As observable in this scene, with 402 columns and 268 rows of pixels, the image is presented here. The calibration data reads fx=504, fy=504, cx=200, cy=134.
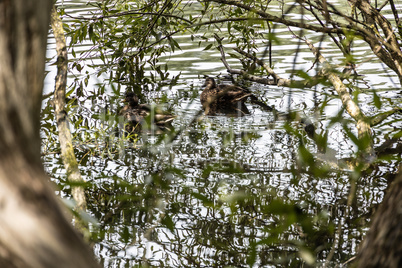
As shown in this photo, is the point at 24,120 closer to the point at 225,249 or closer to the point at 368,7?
the point at 225,249

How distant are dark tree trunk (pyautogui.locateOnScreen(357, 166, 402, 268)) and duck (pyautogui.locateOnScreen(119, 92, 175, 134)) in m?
4.68

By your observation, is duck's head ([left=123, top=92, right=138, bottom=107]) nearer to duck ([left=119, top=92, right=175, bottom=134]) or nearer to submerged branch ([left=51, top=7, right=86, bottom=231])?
duck ([left=119, top=92, right=175, bottom=134])

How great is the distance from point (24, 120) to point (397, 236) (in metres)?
0.82

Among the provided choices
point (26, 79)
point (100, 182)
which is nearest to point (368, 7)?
point (100, 182)

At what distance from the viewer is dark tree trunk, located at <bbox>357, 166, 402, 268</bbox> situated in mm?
1116

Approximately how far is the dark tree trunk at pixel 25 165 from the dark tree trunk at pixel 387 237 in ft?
2.11

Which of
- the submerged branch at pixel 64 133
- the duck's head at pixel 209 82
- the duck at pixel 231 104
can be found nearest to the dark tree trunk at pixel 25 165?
the submerged branch at pixel 64 133

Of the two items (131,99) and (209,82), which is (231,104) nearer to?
(209,82)

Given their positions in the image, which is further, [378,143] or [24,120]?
[378,143]

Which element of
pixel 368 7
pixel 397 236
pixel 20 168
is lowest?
pixel 397 236

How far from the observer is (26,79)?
89cm

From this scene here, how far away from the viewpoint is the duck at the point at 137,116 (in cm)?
615

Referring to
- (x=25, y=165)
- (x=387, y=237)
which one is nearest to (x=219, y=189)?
(x=387, y=237)

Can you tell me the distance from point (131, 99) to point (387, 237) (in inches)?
237
